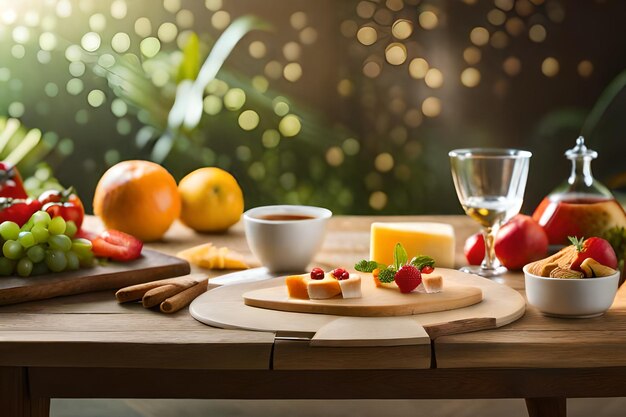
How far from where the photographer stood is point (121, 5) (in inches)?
120

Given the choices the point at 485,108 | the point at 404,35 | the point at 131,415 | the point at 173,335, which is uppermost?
the point at 404,35

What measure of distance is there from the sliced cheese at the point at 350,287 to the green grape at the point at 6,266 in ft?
1.64

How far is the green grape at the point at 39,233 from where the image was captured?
50.6 inches

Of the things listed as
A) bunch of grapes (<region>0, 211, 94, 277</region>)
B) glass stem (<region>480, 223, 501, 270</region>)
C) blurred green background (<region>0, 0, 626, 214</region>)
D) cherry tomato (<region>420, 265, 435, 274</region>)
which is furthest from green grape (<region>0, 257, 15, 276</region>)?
blurred green background (<region>0, 0, 626, 214</region>)

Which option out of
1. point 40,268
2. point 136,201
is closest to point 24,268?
point 40,268

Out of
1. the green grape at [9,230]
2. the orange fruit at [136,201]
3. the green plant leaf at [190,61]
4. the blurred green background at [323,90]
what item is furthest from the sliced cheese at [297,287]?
the green plant leaf at [190,61]

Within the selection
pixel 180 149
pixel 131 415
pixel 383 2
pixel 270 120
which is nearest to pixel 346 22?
pixel 383 2

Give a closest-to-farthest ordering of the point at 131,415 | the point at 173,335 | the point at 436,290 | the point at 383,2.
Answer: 1. the point at 173,335
2. the point at 436,290
3. the point at 131,415
4. the point at 383,2

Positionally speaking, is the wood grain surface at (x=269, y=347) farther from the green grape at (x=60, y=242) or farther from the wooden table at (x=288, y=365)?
the green grape at (x=60, y=242)

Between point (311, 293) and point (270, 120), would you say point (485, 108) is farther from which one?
point (311, 293)

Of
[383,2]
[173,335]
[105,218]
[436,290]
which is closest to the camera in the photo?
[173,335]

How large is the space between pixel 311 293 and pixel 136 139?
7.05ft

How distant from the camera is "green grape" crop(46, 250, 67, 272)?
1.27 m

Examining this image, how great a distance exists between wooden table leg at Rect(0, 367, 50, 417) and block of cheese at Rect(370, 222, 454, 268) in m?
0.60
